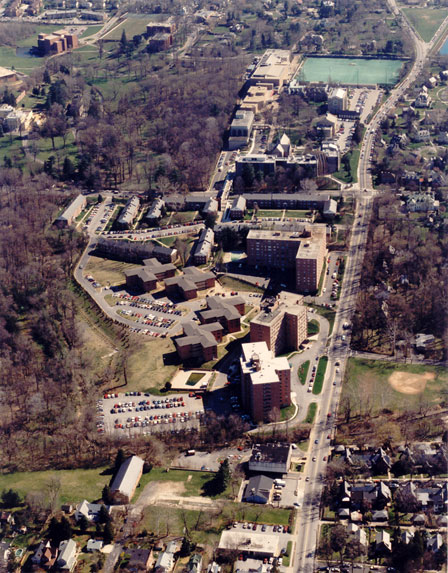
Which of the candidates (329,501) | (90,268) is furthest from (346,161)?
(329,501)

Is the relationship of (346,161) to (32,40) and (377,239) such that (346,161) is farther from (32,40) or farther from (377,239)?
(32,40)

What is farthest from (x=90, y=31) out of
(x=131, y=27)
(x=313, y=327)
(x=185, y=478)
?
(x=185, y=478)

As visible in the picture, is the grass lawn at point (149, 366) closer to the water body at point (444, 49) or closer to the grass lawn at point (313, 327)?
the grass lawn at point (313, 327)

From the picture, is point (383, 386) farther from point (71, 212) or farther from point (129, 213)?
point (71, 212)

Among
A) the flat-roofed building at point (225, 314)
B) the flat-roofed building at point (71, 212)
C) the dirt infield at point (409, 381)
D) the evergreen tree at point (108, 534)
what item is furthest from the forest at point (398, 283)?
the flat-roofed building at point (71, 212)

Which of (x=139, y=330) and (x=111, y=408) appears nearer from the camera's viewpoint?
(x=111, y=408)
